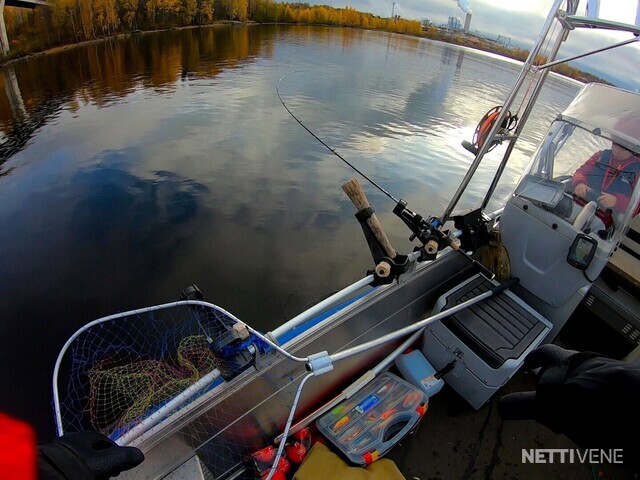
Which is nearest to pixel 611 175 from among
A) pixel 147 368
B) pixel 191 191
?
pixel 147 368

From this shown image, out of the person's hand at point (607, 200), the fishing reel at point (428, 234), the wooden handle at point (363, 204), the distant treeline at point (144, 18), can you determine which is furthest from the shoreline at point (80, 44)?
the person's hand at point (607, 200)

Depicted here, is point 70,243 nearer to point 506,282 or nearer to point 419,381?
point 419,381

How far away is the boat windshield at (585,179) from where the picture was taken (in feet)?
8.56

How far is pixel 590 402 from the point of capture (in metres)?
1.32

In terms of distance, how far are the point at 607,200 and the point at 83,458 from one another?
349cm

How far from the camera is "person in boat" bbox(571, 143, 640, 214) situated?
2.61 m

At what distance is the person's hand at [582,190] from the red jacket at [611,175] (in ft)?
0.12

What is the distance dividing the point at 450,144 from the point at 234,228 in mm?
8398

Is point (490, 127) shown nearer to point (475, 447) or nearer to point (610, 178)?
point (610, 178)

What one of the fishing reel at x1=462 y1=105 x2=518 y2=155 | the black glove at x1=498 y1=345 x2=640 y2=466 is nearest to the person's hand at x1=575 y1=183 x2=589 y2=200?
the fishing reel at x1=462 y1=105 x2=518 y2=155

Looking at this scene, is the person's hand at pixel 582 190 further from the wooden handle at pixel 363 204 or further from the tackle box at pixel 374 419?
the tackle box at pixel 374 419

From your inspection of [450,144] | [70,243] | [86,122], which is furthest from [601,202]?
[86,122]

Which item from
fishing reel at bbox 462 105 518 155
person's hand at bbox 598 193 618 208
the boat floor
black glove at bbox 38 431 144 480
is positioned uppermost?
fishing reel at bbox 462 105 518 155

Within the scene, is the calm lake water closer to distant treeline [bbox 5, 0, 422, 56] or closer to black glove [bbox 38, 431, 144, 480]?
black glove [bbox 38, 431, 144, 480]
